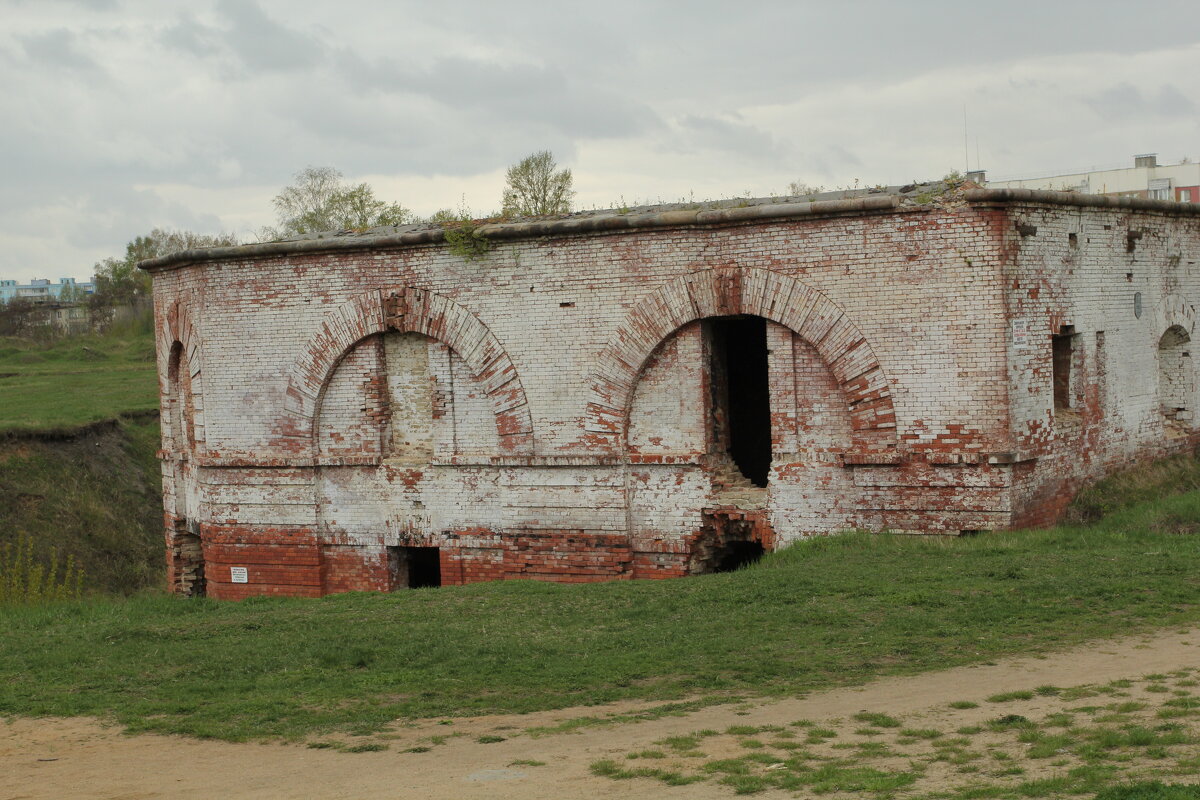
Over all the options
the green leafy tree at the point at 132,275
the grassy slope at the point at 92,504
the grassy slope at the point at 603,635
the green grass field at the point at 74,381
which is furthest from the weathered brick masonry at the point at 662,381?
the green leafy tree at the point at 132,275

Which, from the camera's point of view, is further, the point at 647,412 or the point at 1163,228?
the point at 1163,228

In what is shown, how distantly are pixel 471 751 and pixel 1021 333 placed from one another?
8.57m

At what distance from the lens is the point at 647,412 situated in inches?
600

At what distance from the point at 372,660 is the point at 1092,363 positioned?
Answer: 30.9 feet

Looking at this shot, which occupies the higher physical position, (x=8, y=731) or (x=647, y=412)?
(x=647, y=412)

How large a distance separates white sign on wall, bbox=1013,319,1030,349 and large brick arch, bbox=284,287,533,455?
562 cm

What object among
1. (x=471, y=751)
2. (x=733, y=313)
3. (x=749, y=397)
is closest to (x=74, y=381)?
(x=749, y=397)

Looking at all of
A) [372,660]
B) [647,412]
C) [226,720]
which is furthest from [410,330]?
[226,720]

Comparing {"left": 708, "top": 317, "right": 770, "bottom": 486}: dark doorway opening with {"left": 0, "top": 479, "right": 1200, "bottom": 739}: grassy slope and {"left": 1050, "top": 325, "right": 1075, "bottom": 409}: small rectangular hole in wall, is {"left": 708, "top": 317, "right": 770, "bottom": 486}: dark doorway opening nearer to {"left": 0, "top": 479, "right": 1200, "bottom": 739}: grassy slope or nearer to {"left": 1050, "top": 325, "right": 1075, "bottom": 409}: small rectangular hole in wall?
{"left": 1050, "top": 325, "right": 1075, "bottom": 409}: small rectangular hole in wall

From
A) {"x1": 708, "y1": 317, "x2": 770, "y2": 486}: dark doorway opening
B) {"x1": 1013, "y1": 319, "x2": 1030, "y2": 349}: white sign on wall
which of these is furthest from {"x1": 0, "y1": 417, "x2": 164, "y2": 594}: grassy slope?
{"x1": 1013, "y1": 319, "x2": 1030, "y2": 349}: white sign on wall

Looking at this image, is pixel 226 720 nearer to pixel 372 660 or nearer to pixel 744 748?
pixel 372 660

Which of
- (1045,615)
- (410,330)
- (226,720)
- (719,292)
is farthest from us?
(410,330)

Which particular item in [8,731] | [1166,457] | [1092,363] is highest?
[1092,363]

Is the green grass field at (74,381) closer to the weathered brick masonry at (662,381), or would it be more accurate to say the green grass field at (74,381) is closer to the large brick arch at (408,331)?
the weathered brick masonry at (662,381)
